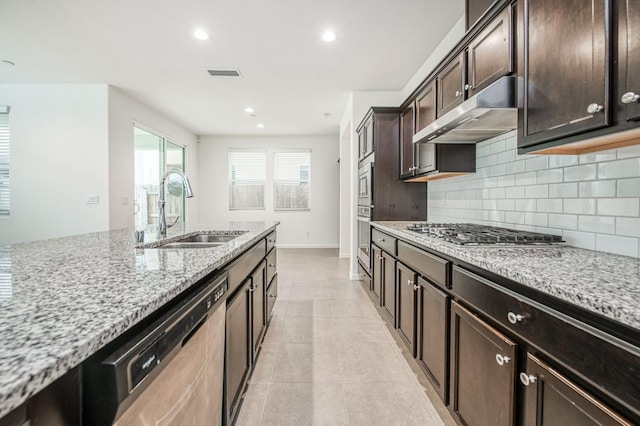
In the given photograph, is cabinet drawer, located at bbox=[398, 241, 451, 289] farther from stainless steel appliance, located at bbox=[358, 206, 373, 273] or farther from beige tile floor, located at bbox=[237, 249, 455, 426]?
stainless steel appliance, located at bbox=[358, 206, 373, 273]

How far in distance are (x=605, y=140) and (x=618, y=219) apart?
377mm

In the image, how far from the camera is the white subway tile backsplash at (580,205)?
1.31 metres

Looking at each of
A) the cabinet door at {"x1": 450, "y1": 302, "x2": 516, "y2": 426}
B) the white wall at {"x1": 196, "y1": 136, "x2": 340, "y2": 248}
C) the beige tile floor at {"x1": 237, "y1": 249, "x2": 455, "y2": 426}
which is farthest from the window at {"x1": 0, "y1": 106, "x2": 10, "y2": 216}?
the cabinet door at {"x1": 450, "y1": 302, "x2": 516, "y2": 426}

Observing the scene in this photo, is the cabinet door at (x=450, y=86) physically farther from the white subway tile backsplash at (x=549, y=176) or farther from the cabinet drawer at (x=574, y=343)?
the cabinet drawer at (x=574, y=343)

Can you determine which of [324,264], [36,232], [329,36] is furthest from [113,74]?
[324,264]

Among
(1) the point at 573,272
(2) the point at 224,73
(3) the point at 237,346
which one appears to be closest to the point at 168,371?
(3) the point at 237,346

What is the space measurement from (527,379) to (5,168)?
639 cm

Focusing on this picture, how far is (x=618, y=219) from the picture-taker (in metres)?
1.20

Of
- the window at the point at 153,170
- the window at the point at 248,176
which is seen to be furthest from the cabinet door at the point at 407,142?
the window at the point at 248,176

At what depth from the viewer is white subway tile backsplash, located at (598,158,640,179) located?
1138 millimetres

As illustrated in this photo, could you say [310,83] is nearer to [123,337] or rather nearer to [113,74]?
[113,74]

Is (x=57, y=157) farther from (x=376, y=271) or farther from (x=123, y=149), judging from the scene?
(x=376, y=271)

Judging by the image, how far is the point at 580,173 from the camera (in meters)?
1.36

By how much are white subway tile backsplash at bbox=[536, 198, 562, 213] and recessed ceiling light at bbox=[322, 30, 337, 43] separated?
2.39 metres
